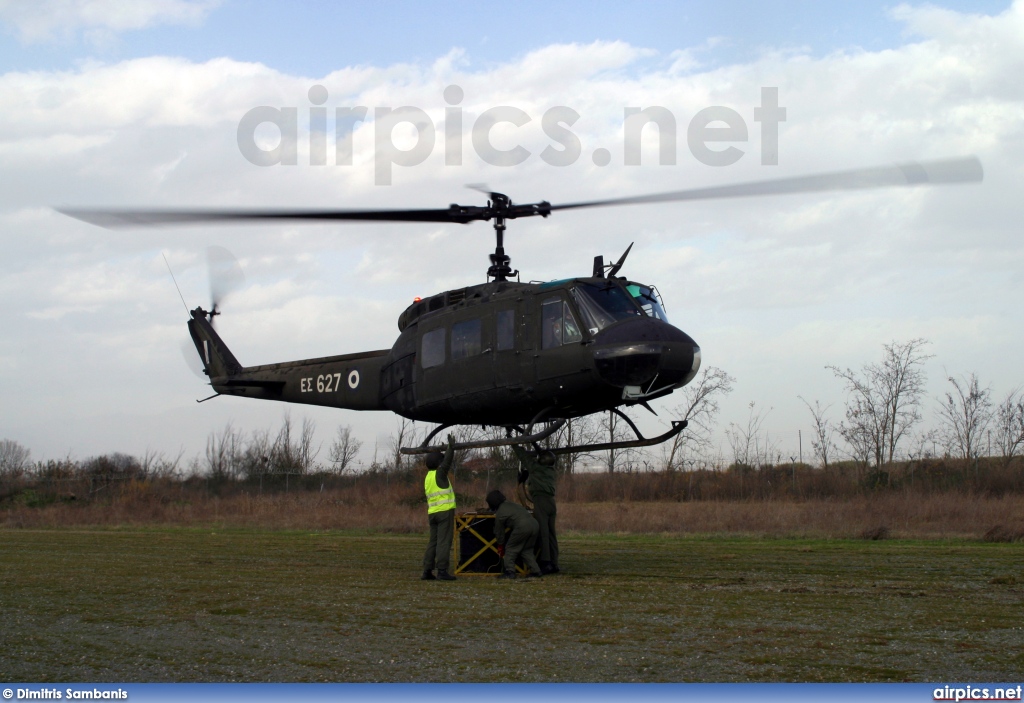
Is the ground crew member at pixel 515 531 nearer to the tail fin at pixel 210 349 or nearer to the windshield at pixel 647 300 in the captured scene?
the windshield at pixel 647 300

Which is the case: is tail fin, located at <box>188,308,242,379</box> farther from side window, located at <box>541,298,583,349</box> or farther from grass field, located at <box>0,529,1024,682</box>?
side window, located at <box>541,298,583,349</box>

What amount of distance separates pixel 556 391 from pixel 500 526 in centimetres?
213

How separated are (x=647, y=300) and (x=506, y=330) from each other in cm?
205

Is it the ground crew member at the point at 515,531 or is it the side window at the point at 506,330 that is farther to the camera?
the side window at the point at 506,330

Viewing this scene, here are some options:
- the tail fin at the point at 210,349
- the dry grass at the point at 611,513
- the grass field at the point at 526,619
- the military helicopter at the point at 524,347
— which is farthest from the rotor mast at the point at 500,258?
the dry grass at the point at 611,513

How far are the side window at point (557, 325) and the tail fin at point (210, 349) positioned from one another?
10.1m

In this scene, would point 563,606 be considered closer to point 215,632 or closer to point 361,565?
point 215,632

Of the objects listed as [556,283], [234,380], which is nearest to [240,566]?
[234,380]

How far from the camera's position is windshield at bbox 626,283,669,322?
1293 cm

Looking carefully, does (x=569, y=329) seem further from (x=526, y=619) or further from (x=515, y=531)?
(x=526, y=619)

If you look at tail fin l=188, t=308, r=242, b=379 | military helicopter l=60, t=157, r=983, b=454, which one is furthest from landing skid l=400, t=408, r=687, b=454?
tail fin l=188, t=308, r=242, b=379

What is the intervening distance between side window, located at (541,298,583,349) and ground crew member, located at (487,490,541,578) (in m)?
2.28

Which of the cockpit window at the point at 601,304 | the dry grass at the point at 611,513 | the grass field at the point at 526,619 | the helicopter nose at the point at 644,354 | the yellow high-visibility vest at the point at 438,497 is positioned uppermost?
the cockpit window at the point at 601,304

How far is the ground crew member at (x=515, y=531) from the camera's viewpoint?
13070mm
